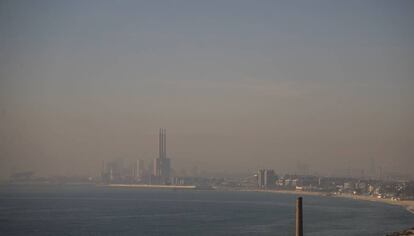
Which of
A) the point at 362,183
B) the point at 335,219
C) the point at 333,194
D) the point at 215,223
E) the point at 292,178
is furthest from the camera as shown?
the point at 292,178

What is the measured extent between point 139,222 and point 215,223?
3433mm

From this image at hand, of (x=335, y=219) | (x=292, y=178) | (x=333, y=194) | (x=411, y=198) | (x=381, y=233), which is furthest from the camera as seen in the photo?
(x=292, y=178)

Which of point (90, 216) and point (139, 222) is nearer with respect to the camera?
point (139, 222)

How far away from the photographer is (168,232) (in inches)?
932

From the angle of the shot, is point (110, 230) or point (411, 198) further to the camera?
point (411, 198)

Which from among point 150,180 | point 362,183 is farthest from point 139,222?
point 150,180

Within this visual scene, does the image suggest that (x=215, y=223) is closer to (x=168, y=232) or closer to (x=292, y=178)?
(x=168, y=232)

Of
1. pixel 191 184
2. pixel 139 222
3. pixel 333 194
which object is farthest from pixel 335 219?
pixel 191 184

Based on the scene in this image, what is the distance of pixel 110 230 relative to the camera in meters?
24.4

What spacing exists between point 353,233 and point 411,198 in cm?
3233

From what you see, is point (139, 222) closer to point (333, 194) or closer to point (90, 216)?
point (90, 216)

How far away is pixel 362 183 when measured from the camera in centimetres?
7275

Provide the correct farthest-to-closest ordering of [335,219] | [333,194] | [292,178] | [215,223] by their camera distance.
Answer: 1. [292,178]
2. [333,194]
3. [335,219]
4. [215,223]

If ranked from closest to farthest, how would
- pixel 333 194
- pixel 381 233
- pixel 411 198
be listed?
pixel 381 233 < pixel 411 198 < pixel 333 194
